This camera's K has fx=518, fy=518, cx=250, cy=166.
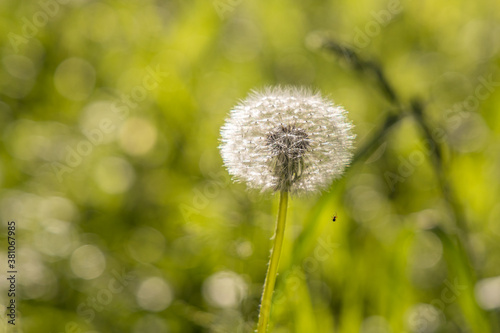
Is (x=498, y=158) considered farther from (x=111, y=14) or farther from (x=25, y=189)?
(x=111, y=14)

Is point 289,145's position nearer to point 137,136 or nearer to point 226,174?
point 226,174

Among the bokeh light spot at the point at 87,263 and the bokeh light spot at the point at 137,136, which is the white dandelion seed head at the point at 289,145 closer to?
the bokeh light spot at the point at 87,263

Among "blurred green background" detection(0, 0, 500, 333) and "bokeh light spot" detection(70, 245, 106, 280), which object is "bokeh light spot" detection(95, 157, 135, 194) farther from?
"bokeh light spot" detection(70, 245, 106, 280)

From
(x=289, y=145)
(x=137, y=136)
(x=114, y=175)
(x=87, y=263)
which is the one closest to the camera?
(x=289, y=145)

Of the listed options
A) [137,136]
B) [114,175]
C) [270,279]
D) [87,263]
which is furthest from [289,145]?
[137,136]

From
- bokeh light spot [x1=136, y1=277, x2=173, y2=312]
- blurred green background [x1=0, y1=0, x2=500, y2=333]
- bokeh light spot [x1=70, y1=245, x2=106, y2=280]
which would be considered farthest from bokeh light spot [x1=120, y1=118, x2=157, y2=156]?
bokeh light spot [x1=136, y1=277, x2=173, y2=312]

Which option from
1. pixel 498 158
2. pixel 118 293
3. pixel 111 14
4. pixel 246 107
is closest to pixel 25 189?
pixel 118 293
